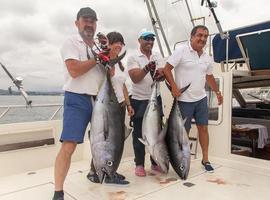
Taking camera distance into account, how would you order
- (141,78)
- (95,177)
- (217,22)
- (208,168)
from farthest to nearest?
(217,22) → (208,168) → (141,78) → (95,177)

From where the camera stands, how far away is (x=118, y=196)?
2.32 meters

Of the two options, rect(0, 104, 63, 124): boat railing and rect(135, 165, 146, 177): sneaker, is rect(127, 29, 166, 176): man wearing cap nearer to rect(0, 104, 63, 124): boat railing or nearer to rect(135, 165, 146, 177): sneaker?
rect(135, 165, 146, 177): sneaker

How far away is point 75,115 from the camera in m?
2.18

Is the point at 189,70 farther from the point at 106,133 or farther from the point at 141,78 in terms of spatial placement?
the point at 106,133

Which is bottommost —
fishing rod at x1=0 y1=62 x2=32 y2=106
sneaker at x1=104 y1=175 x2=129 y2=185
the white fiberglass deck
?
Result: the white fiberglass deck

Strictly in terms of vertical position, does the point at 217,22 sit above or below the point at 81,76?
above

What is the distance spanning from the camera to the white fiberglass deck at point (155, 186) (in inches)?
92.0

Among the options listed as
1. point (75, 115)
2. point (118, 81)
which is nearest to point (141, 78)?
point (118, 81)

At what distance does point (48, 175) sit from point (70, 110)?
1072mm

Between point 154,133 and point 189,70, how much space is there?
2.46ft

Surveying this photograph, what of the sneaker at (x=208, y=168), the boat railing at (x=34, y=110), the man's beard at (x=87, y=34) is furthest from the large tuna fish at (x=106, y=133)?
the boat railing at (x=34, y=110)

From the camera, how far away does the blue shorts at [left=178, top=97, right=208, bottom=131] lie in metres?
2.99

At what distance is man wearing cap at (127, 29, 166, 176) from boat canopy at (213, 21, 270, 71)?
46.0 inches

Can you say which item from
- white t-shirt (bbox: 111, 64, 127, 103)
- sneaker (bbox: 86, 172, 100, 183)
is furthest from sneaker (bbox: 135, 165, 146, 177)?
white t-shirt (bbox: 111, 64, 127, 103)
